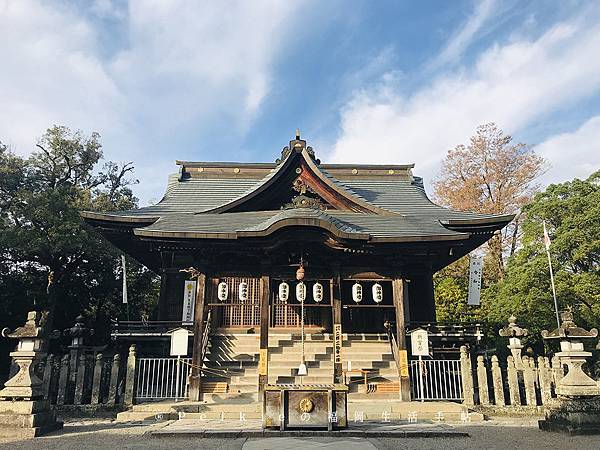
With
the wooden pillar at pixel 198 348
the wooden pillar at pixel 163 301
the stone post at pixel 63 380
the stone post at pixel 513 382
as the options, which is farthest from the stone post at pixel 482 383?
the stone post at pixel 63 380

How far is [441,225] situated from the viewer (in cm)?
1580

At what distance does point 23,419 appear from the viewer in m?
9.48

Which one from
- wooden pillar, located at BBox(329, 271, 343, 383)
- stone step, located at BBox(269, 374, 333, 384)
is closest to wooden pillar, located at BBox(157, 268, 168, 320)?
stone step, located at BBox(269, 374, 333, 384)

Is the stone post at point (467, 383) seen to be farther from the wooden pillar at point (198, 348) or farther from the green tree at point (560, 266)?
the green tree at point (560, 266)

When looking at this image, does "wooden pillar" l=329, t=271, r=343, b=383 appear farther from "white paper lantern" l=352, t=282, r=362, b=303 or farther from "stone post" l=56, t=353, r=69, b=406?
"stone post" l=56, t=353, r=69, b=406

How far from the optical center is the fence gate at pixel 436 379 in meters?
13.3

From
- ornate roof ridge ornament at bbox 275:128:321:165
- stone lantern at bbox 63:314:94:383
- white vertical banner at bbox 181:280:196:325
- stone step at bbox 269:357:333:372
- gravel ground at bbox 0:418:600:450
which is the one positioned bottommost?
gravel ground at bbox 0:418:600:450

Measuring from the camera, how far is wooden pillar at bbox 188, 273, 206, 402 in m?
12.7

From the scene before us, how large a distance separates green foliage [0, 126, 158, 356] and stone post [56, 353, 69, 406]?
33.1 ft

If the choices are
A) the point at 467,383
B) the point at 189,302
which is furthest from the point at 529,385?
the point at 189,302

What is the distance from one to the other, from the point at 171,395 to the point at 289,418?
5.83 meters

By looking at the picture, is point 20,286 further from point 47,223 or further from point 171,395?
point 171,395

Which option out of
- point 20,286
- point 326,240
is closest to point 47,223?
point 20,286

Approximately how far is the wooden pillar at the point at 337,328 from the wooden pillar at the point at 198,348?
391 centimetres
